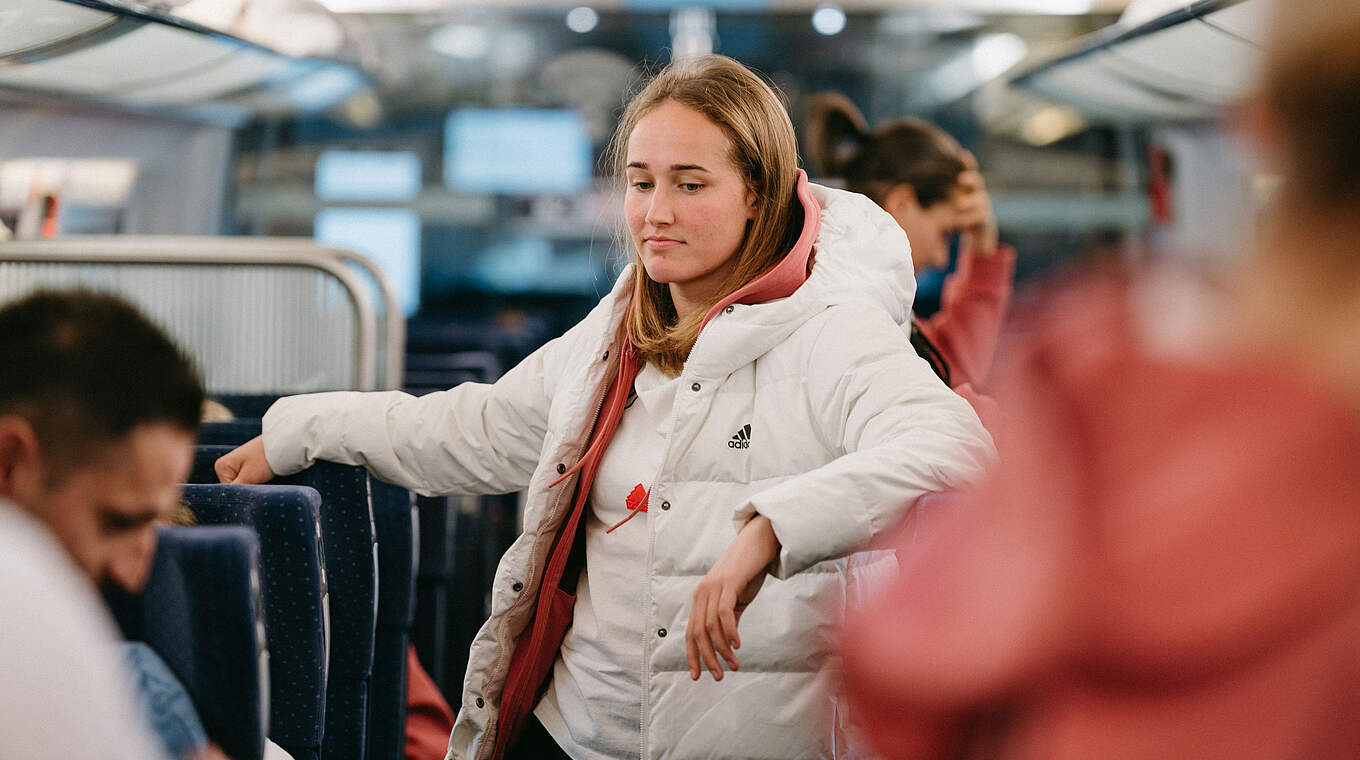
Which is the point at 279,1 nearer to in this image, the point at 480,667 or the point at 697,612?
the point at 480,667

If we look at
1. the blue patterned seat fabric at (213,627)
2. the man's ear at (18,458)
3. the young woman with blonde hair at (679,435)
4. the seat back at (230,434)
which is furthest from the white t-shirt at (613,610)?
the man's ear at (18,458)

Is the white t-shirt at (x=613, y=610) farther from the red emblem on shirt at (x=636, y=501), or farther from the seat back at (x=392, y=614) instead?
the seat back at (x=392, y=614)

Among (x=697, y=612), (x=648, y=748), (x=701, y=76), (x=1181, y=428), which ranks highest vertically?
(x=701, y=76)

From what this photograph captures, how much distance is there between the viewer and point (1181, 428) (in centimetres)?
60

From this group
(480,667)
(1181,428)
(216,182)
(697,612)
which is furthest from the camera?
(216,182)

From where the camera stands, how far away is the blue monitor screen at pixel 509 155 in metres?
Answer: 6.93

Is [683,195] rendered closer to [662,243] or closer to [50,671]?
[662,243]

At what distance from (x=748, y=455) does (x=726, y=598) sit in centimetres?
36

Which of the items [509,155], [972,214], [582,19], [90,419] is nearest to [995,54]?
[582,19]

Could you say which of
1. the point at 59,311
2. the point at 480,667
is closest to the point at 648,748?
the point at 480,667

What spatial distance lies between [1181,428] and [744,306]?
897 millimetres

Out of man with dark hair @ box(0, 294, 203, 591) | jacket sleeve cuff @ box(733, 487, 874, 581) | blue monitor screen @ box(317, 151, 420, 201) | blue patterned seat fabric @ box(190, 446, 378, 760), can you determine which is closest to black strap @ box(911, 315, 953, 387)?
jacket sleeve cuff @ box(733, 487, 874, 581)

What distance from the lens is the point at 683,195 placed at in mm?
1564

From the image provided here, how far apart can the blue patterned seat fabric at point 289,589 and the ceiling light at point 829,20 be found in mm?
6070
